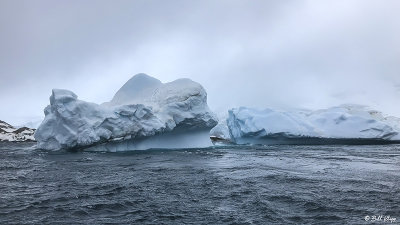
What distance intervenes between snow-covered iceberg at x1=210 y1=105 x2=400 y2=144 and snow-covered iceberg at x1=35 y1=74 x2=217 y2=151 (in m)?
6.83

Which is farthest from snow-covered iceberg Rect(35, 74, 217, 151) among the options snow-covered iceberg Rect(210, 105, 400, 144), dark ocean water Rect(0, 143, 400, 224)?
dark ocean water Rect(0, 143, 400, 224)

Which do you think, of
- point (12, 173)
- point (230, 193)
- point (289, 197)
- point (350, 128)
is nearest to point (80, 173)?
point (12, 173)

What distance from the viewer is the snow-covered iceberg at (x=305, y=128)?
3136cm

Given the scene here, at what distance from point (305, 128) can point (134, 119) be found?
708 inches

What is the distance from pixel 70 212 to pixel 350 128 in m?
32.0

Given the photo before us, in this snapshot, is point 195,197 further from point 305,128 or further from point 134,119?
point 305,128

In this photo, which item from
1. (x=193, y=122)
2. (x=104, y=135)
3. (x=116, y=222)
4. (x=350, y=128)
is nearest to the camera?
(x=116, y=222)

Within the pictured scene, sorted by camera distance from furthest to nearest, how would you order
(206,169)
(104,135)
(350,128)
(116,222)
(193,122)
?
(350,128) → (193,122) → (104,135) → (206,169) → (116,222)

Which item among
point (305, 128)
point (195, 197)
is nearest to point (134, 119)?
point (195, 197)

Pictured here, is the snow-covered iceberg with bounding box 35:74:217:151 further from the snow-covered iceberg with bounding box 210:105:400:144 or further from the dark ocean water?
the dark ocean water

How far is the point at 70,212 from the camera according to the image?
6.06m

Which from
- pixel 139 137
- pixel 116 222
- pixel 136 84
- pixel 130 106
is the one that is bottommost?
pixel 116 222

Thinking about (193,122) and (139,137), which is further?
(193,122)

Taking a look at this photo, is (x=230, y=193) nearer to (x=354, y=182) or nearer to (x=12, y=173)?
(x=354, y=182)
